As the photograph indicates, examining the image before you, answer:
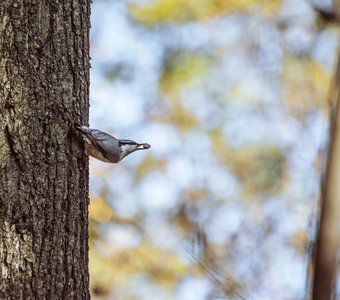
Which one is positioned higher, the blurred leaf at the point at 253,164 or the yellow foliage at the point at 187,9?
the yellow foliage at the point at 187,9

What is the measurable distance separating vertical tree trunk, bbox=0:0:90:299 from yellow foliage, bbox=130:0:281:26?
325 centimetres

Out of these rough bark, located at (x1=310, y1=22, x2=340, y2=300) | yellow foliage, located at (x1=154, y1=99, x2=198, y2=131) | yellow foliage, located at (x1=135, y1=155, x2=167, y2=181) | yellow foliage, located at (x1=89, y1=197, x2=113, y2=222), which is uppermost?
yellow foliage, located at (x1=154, y1=99, x2=198, y2=131)

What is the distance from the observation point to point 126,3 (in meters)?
5.02

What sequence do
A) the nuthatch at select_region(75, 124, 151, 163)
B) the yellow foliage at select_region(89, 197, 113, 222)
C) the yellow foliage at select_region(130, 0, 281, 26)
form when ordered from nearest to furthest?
the nuthatch at select_region(75, 124, 151, 163), the yellow foliage at select_region(89, 197, 113, 222), the yellow foliage at select_region(130, 0, 281, 26)

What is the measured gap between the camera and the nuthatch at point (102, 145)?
56.3 inches

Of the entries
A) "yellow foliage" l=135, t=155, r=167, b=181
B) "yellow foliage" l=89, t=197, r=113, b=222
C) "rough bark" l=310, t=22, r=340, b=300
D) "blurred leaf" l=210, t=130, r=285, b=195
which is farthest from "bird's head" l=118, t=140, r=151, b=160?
"blurred leaf" l=210, t=130, r=285, b=195

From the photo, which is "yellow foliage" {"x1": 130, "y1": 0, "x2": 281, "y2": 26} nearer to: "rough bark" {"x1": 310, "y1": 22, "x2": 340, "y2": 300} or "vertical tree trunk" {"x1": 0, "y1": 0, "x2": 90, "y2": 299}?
"vertical tree trunk" {"x1": 0, "y1": 0, "x2": 90, "y2": 299}

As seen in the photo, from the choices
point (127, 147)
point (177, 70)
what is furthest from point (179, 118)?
point (127, 147)

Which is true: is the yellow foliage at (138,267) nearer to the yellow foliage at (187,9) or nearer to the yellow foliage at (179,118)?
the yellow foliage at (179,118)

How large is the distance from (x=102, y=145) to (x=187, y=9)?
3476mm

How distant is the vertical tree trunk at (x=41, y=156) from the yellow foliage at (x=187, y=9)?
3.25 meters

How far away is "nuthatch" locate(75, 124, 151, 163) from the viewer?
1429 mm

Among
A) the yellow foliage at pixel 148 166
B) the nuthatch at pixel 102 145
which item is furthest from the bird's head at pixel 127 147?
the yellow foliage at pixel 148 166

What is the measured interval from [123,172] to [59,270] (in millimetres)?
3507
